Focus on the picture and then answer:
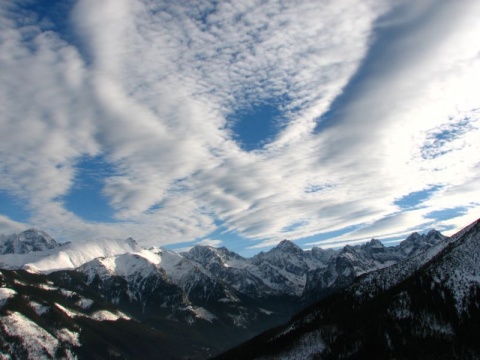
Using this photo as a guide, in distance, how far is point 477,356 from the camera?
168750 mm

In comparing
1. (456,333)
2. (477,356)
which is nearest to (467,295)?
(456,333)

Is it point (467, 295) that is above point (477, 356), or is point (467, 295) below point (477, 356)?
above

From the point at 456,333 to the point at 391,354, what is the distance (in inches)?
1153

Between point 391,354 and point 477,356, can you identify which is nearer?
point 477,356

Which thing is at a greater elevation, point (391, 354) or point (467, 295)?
point (467, 295)

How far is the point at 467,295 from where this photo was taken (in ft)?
644

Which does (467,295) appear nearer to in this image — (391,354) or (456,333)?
(456,333)

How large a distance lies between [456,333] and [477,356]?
18920mm

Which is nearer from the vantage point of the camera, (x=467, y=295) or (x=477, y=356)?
(x=477, y=356)

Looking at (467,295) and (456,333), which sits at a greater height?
(467,295)

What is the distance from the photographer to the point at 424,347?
623 feet

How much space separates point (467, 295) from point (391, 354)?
42386mm

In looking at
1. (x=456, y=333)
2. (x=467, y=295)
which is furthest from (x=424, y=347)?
(x=467, y=295)

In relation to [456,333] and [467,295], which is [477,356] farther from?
[467,295]
